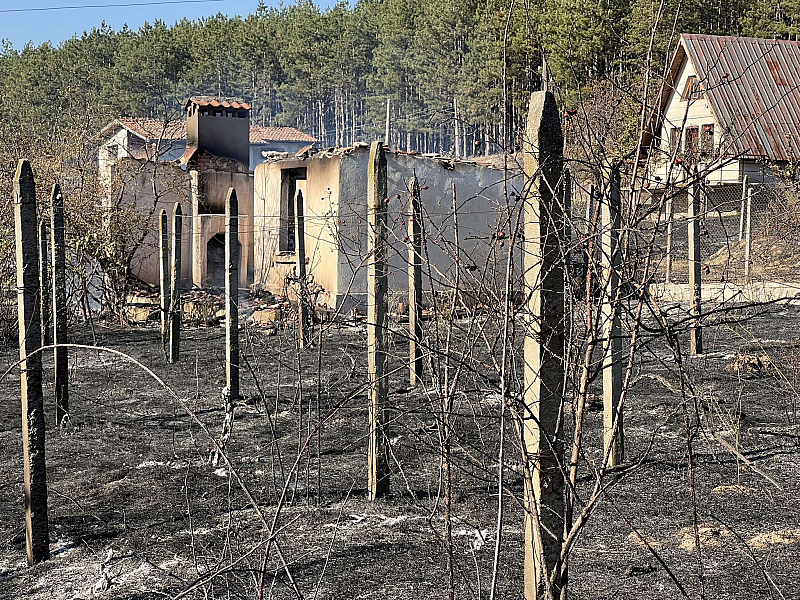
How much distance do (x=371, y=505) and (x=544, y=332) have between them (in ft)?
9.09

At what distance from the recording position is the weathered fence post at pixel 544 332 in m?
2.58

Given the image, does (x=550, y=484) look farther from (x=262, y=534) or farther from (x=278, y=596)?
(x=262, y=534)

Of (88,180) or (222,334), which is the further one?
(88,180)

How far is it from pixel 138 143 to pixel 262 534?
4713 centimetres

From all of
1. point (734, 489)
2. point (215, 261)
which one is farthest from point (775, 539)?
point (215, 261)

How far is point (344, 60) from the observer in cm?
6812

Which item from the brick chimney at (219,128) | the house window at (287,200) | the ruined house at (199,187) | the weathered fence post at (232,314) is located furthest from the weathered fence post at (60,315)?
the brick chimney at (219,128)

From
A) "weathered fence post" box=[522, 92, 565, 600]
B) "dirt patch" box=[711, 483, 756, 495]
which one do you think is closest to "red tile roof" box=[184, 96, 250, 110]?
"dirt patch" box=[711, 483, 756, 495]

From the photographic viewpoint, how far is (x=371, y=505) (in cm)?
510

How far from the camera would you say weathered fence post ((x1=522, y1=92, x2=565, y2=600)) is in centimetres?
258

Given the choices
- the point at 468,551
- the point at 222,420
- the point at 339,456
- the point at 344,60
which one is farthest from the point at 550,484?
the point at 344,60

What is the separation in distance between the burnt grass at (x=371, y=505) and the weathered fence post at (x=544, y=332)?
0.18 metres

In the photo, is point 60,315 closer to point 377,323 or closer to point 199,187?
point 377,323

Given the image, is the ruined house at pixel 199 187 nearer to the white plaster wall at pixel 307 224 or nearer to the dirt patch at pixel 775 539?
the white plaster wall at pixel 307 224
